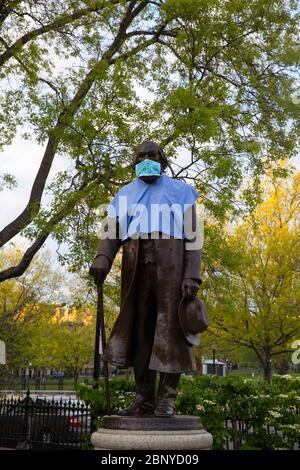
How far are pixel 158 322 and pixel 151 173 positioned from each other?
1456 millimetres

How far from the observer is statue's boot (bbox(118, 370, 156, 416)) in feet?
16.6

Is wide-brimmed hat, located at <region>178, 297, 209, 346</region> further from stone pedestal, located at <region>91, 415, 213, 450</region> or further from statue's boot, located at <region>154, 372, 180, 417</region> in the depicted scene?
stone pedestal, located at <region>91, 415, 213, 450</region>

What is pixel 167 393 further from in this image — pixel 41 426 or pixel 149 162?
pixel 41 426

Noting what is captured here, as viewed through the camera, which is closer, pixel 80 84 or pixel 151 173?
pixel 151 173

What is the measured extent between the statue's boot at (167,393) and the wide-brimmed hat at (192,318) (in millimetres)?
374

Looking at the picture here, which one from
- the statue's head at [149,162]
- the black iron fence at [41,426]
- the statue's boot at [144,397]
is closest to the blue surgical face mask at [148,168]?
the statue's head at [149,162]

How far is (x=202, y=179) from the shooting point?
12.4 m

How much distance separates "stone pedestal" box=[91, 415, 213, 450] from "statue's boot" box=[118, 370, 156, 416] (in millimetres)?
331

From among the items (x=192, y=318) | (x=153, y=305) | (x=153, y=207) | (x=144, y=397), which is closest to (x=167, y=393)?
(x=144, y=397)

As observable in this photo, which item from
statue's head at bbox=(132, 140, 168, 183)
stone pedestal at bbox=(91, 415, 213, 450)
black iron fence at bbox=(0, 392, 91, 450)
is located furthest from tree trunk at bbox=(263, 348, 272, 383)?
stone pedestal at bbox=(91, 415, 213, 450)

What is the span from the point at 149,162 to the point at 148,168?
0.21 feet

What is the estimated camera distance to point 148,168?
5.46 metres

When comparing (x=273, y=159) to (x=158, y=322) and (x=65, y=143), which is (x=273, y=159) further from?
(x=158, y=322)
